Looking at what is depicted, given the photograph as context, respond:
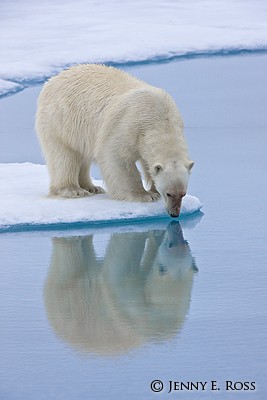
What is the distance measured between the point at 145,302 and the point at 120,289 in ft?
0.84

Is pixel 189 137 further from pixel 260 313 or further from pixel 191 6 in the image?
pixel 191 6

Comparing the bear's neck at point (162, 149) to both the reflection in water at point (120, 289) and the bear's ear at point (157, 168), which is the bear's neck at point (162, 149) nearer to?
the bear's ear at point (157, 168)

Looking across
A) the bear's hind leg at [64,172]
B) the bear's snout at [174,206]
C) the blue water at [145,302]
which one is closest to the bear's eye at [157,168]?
the bear's snout at [174,206]

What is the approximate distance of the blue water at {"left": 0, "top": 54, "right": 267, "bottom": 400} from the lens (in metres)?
3.37

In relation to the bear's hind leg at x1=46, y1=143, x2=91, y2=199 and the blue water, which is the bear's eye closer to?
the blue water

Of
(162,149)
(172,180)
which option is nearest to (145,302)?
(172,180)

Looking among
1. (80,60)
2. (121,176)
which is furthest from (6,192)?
(80,60)

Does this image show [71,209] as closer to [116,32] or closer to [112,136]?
[112,136]

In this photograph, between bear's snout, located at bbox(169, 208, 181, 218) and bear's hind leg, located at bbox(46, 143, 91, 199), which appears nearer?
bear's snout, located at bbox(169, 208, 181, 218)

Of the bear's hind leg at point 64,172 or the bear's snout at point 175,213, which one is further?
the bear's hind leg at point 64,172

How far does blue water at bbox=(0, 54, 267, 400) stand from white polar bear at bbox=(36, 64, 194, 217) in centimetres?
35

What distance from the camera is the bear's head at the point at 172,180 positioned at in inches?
211

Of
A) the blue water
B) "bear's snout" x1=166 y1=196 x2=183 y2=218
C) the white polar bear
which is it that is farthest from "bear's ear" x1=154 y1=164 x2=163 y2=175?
the blue water

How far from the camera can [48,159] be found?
20.5 ft
